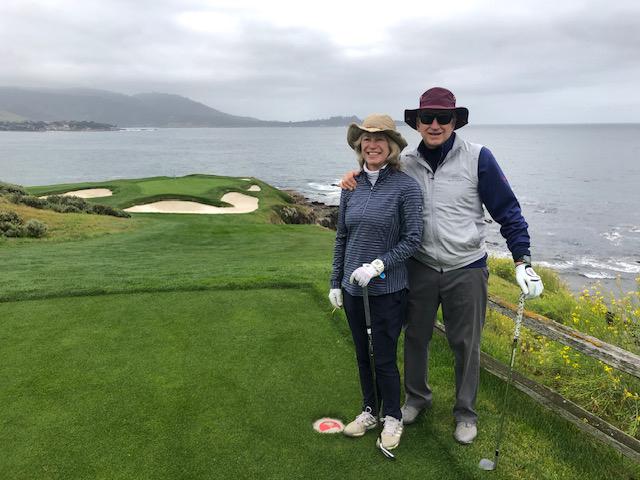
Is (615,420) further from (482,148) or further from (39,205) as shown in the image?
(39,205)

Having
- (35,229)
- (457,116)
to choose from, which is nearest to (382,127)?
(457,116)

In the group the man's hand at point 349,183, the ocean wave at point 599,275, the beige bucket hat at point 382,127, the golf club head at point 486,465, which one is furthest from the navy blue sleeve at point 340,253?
the ocean wave at point 599,275

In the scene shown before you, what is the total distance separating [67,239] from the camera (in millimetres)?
13914

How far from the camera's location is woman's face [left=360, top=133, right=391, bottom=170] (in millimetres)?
→ 3654

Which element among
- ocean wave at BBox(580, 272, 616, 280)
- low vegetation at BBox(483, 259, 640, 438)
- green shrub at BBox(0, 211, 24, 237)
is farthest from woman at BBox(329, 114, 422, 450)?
ocean wave at BBox(580, 272, 616, 280)

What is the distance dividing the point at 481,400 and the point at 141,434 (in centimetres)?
312

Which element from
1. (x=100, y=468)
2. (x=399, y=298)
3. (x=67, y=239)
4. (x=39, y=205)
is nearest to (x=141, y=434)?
(x=100, y=468)

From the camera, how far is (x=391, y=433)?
3.81 meters

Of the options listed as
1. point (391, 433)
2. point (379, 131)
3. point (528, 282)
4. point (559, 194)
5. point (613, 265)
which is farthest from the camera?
point (559, 194)

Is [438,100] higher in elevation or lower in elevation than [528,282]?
higher

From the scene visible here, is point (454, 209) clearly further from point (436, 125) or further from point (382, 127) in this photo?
point (382, 127)

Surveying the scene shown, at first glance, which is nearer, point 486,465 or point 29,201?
point 486,465

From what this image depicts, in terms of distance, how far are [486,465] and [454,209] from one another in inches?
77.8

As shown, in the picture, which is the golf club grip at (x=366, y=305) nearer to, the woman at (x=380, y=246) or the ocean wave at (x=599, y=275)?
the woman at (x=380, y=246)
